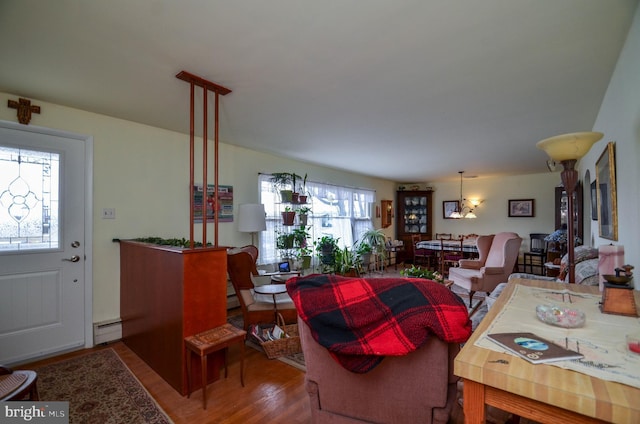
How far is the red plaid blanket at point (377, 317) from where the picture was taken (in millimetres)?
Answer: 1007

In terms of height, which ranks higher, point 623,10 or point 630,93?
point 623,10

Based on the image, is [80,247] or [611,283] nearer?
[611,283]

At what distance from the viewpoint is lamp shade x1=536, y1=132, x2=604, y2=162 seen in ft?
5.24

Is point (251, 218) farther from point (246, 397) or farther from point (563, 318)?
point (563, 318)

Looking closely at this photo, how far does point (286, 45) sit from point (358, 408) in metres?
1.87

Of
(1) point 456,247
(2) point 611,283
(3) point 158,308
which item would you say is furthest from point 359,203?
(2) point 611,283

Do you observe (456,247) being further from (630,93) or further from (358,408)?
(358,408)

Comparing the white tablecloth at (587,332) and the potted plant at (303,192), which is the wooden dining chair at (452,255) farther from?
the white tablecloth at (587,332)

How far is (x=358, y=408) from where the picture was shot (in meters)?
1.19

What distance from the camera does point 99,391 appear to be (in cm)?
204

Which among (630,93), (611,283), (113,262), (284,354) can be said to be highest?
(630,93)

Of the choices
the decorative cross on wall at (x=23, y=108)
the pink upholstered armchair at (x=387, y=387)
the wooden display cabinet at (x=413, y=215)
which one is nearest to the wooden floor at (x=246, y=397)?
the pink upholstered armchair at (x=387, y=387)

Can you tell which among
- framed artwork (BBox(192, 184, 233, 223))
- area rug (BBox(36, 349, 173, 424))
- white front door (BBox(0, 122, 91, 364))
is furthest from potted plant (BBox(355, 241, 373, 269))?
white front door (BBox(0, 122, 91, 364))

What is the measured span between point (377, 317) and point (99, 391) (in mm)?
2193
